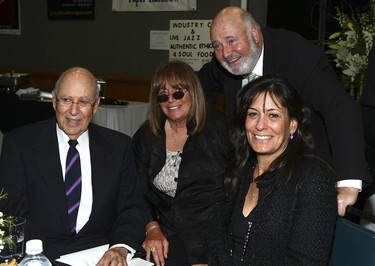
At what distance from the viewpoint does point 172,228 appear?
8.24 ft

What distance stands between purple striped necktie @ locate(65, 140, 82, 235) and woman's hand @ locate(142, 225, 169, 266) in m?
0.42

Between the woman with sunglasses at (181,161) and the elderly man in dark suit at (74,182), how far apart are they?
0.34 meters

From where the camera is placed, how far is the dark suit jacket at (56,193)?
6.53 ft

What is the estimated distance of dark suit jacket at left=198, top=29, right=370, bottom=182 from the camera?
201 centimetres

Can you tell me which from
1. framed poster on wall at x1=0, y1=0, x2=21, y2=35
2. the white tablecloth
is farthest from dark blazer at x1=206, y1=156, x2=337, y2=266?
framed poster on wall at x1=0, y1=0, x2=21, y2=35

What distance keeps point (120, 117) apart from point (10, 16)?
13.7 feet

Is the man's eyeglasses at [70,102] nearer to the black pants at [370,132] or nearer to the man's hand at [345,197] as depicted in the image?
the man's hand at [345,197]

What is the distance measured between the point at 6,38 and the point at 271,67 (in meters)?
6.61

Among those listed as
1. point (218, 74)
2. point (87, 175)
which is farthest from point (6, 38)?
point (87, 175)

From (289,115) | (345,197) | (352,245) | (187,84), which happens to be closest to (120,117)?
(187,84)

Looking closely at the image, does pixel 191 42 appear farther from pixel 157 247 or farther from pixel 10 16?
pixel 157 247

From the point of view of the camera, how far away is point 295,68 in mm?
2389

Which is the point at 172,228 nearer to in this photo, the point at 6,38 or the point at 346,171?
the point at 346,171

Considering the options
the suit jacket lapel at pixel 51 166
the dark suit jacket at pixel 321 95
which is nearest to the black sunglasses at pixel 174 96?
the dark suit jacket at pixel 321 95
